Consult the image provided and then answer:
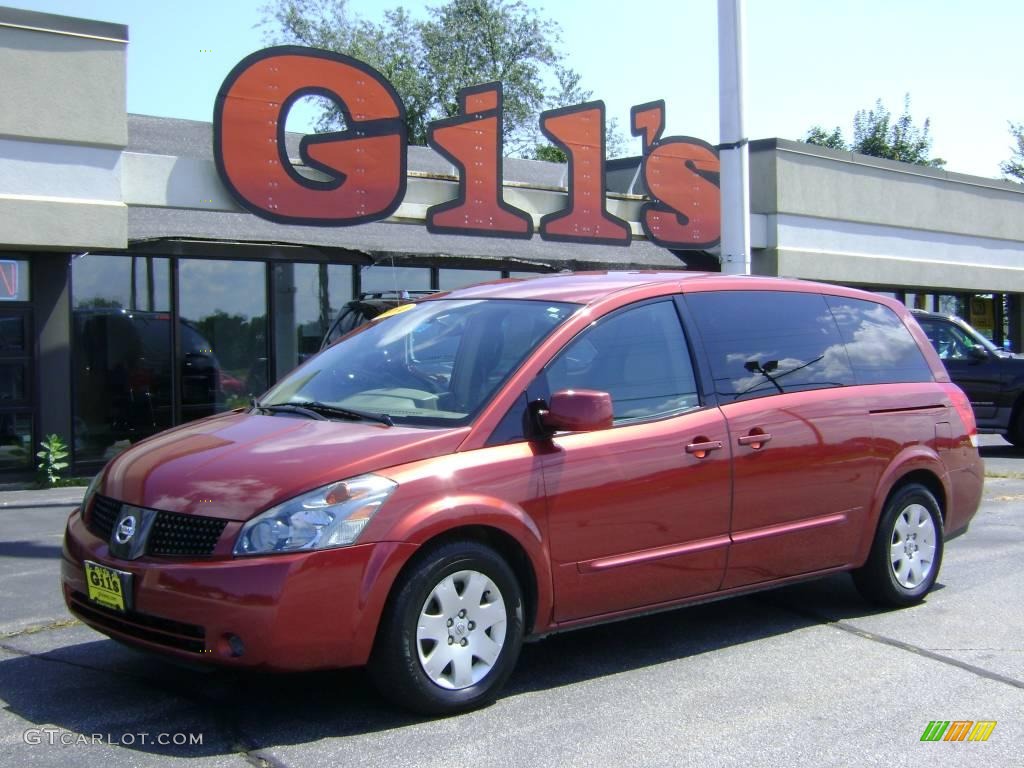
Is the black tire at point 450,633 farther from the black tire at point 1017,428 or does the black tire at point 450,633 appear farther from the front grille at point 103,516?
the black tire at point 1017,428

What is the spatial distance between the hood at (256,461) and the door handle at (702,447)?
1.21 meters

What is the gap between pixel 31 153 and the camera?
39.2 feet

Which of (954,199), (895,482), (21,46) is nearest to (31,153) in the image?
(21,46)

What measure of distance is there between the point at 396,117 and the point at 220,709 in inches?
430

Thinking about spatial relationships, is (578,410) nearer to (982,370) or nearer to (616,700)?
(616,700)

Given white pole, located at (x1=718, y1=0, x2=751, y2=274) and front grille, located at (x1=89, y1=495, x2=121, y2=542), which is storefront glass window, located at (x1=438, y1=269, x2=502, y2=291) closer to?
white pole, located at (x1=718, y1=0, x2=751, y2=274)

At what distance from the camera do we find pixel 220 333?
572 inches

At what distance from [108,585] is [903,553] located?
4.33 metres

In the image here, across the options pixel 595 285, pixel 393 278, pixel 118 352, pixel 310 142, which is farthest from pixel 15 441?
pixel 595 285

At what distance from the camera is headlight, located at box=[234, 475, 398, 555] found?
13.6ft

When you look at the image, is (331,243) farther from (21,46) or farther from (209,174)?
(21,46)

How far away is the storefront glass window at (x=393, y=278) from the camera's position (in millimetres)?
15812

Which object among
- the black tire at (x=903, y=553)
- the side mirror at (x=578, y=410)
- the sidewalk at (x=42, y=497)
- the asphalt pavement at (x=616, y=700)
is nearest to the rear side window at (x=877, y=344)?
the black tire at (x=903, y=553)

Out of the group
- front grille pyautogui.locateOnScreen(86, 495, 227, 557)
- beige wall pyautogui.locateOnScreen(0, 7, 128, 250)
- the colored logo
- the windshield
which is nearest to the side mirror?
the windshield
